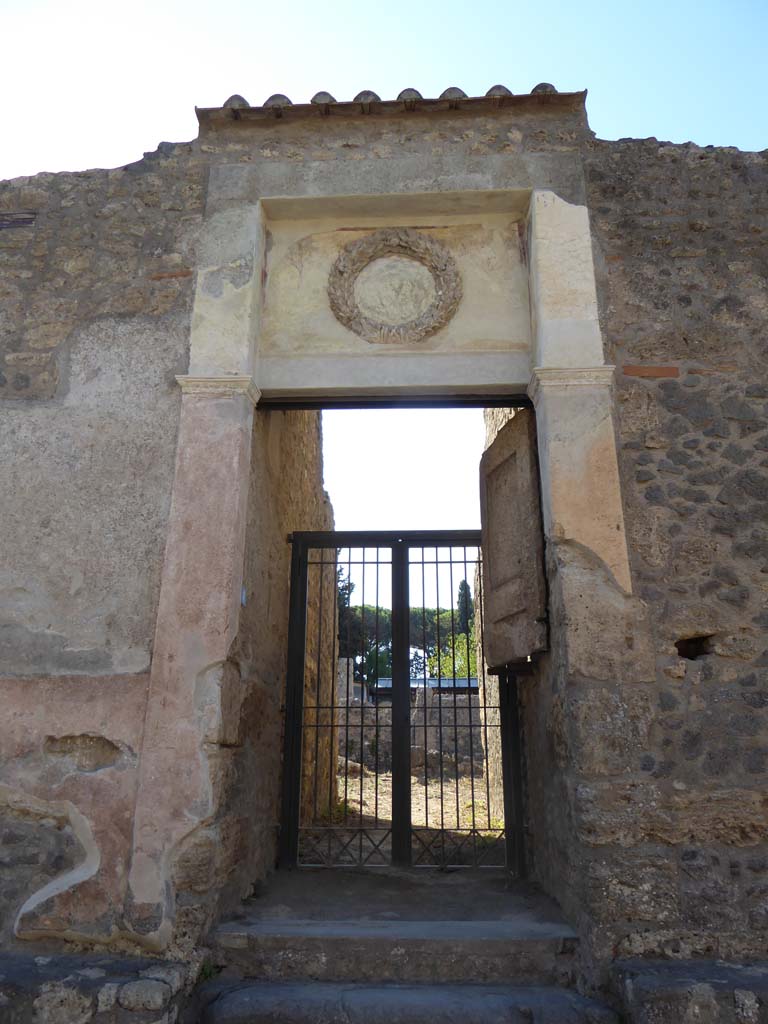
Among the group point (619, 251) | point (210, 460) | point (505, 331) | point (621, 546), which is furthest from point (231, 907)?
point (619, 251)

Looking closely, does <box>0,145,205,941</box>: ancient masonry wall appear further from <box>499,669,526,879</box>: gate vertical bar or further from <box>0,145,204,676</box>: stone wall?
<box>499,669,526,879</box>: gate vertical bar

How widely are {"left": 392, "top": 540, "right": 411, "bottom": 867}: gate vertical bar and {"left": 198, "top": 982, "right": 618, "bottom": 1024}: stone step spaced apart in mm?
1841

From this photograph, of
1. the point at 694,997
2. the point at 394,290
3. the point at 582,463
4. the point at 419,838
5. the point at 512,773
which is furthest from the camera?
the point at 419,838

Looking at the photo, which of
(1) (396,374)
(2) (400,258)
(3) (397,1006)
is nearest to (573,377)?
(1) (396,374)

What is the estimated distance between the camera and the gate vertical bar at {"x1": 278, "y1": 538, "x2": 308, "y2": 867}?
4852 mm

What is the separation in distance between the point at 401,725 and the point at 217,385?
2672 millimetres

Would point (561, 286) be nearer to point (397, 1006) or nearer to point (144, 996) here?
point (397, 1006)

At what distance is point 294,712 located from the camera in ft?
16.8

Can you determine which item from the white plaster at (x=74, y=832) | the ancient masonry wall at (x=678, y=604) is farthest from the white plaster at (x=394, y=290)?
the white plaster at (x=74, y=832)

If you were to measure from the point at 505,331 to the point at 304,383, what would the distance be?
4.24 feet

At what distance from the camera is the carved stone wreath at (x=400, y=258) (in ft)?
14.8

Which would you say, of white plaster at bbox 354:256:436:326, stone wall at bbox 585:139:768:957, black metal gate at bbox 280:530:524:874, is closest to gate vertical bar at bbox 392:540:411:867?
black metal gate at bbox 280:530:524:874

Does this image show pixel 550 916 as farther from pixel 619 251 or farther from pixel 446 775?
pixel 446 775

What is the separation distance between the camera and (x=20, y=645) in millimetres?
3754
